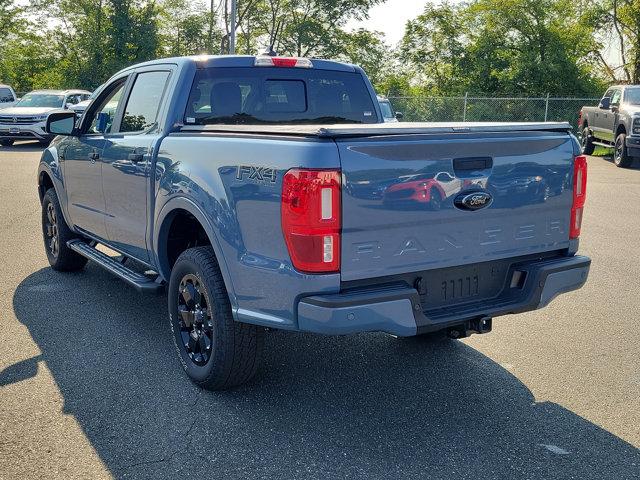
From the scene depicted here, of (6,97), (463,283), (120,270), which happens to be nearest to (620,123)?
(120,270)

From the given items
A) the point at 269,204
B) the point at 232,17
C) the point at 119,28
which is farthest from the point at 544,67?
the point at 269,204

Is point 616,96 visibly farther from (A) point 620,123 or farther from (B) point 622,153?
(B) point 622,153

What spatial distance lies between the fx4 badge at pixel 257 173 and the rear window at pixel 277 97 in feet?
4.21

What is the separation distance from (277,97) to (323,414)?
7.85ft

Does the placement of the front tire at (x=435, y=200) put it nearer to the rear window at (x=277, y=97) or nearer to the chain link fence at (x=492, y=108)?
the rear window at (x=277, y=97)

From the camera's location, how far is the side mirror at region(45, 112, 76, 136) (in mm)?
6230

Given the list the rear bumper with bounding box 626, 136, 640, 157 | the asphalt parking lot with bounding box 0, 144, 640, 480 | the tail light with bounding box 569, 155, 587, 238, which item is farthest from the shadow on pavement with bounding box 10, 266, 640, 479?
the rear bumper with bounding box 626, 136, 640, 157

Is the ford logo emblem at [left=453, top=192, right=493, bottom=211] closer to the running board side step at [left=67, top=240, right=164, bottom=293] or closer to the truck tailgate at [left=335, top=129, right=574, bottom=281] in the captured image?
the truck tailgate at [left=335, top=129, right=574, bottom=281]

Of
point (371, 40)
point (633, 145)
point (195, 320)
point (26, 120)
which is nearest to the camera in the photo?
point (195, 320)

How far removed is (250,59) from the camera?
5.29m

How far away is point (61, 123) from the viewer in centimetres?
631

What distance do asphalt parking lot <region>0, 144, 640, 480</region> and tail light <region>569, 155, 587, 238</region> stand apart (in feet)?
3.09

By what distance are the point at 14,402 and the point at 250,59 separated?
2759 mm

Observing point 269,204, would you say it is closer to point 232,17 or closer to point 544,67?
point 232,17
